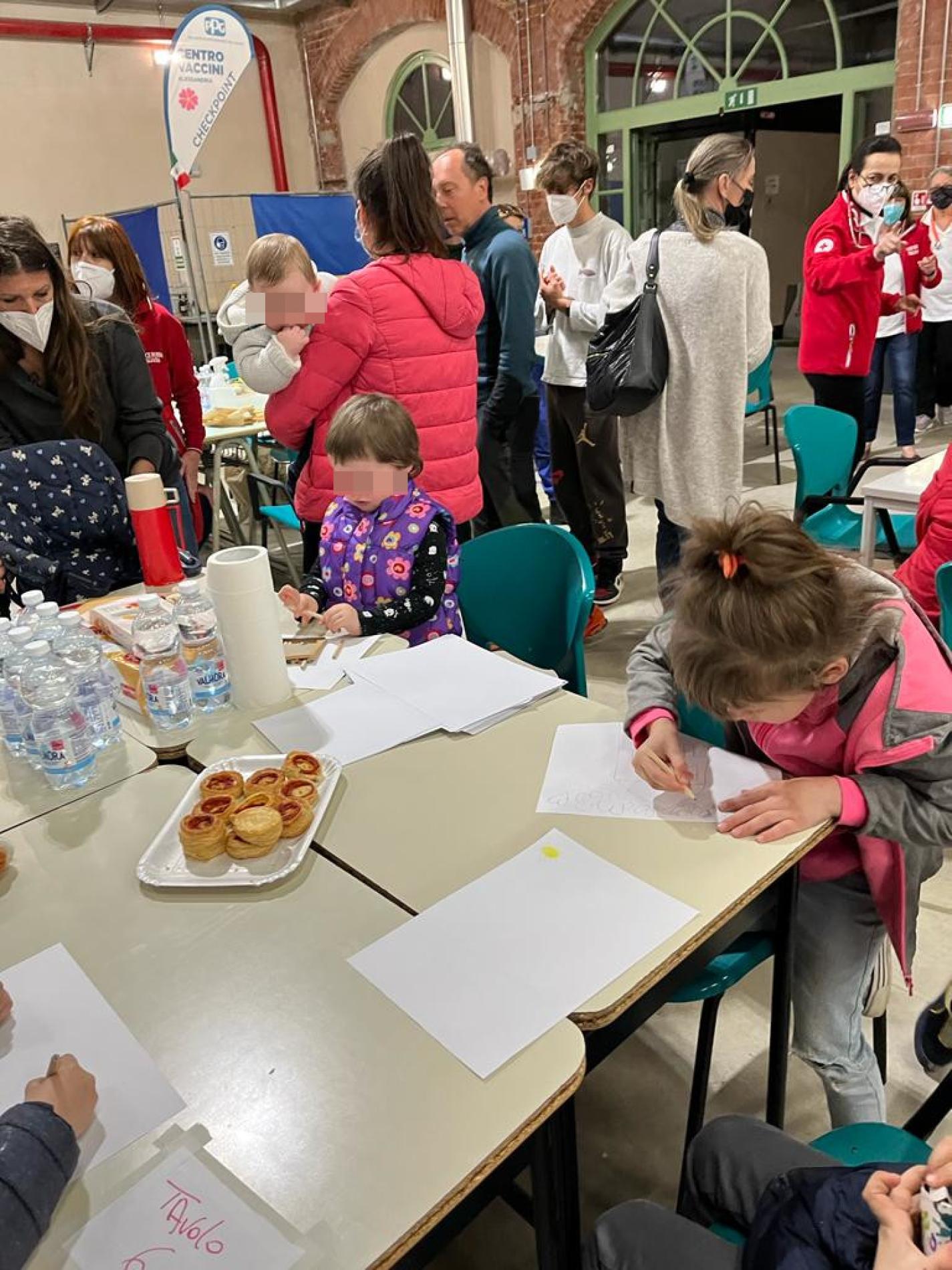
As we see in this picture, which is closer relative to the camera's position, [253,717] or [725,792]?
[725,792]

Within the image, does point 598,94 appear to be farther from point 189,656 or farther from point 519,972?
point 519,972

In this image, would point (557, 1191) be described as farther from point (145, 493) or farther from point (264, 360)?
point (264, 360)

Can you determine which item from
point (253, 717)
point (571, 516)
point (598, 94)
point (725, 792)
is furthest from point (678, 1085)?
point (598, 94)

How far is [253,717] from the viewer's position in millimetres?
1514

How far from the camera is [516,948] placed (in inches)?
38.3

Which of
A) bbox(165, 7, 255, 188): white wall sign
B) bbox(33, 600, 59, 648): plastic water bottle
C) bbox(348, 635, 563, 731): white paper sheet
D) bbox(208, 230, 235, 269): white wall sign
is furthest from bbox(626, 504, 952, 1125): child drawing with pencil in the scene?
bbox(208, 230, 235, 269): white wall sign

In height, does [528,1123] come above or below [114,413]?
below

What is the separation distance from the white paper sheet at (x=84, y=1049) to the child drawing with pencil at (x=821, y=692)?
2.28ft

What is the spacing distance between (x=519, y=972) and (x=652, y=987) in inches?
5.5

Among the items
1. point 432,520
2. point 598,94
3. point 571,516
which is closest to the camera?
point 432,520

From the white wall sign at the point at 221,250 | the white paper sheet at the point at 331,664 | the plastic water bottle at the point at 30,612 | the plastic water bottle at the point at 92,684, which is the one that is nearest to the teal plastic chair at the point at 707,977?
the white paper sheet at the point at 331,664

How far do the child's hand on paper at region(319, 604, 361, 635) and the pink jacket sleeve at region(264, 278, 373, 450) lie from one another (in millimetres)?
701

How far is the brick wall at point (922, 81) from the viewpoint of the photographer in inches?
211

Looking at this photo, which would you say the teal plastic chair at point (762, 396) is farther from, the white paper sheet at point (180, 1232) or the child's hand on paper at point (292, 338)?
the white paper sheet at point (180, 1232)
